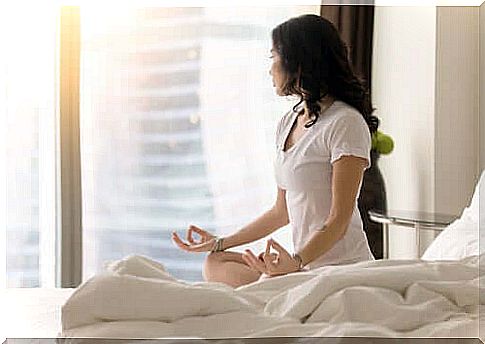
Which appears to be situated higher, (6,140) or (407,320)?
(6,140)

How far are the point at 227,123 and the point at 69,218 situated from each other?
0.28 meters

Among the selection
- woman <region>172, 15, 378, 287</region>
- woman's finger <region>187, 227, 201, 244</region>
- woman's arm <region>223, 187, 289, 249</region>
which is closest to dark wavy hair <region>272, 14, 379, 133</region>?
woman <region>172, 15, 378, 287</region>

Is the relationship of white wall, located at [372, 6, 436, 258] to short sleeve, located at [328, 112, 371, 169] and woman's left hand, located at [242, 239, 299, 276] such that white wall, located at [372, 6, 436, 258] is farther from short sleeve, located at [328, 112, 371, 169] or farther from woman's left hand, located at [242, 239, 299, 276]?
woman's left hand, located at [242, 239, 299, 276]

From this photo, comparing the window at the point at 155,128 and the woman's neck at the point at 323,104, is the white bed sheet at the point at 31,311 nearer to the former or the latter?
the window at the point at 155,128

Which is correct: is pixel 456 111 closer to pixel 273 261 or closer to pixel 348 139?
pixel 348 139

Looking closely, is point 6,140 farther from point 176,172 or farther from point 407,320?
point 407,320

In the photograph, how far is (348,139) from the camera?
1180 millimetres

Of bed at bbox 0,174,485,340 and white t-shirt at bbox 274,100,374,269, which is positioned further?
white t-shirt at bbox 274,100,374,269

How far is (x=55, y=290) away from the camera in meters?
1.18

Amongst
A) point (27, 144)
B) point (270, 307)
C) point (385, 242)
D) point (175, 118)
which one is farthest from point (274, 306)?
point (27, 144)

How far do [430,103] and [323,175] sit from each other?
246 mm

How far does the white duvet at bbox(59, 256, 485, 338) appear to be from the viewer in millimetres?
943

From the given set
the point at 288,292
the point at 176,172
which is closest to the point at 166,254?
the point at 176,172

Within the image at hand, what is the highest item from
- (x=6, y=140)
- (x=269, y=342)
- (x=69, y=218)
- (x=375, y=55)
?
(x=375, y=55)
